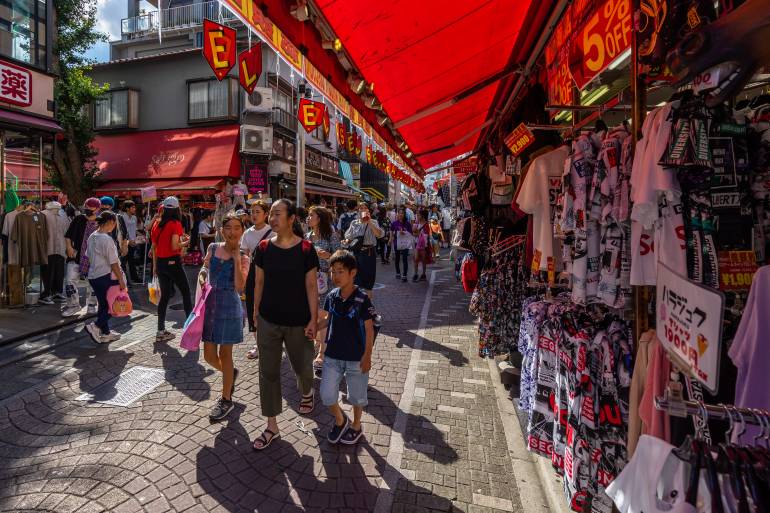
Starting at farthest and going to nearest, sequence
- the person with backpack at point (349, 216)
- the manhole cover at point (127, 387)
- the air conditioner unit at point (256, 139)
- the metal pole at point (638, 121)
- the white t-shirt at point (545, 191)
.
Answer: the air conditioner unit at point (256, 139) < the person with backpack at point (349, 216) < the manhole cover at point (127, 387) < the white t-shirt at point (545, 191) < the metal pole at point (638, 121)

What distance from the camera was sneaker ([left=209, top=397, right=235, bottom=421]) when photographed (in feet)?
13.0

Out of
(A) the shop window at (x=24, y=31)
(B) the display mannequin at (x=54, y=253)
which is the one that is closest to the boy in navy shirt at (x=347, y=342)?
(B) the display mannequin at (x=54, y=253)

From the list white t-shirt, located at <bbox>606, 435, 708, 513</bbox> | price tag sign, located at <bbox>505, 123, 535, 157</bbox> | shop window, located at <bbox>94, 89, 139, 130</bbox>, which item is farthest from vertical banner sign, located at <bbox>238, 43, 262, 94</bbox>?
shop window, located at <bbox>94, 89, 139, 130</bbox>

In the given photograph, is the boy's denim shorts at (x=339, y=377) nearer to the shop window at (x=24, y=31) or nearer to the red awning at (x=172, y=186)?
the shop window at (x=24, y=31)

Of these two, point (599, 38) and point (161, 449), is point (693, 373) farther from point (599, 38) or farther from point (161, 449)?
point (161, 449)

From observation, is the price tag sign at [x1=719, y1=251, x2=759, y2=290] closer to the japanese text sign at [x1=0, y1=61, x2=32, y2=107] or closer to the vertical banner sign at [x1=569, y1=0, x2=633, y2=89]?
the vertical banner sign at [x1=569, y1=0, x2=633, y2=89]

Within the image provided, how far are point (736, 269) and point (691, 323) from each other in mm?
499

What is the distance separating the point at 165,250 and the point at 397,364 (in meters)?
3.84

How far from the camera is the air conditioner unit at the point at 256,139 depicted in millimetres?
17547

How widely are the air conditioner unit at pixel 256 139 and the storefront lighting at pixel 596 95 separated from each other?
14.8m

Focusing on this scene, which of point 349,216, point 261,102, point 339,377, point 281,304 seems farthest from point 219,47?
point 261,102

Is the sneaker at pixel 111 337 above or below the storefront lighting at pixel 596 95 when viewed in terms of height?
below

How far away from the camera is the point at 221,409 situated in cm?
402

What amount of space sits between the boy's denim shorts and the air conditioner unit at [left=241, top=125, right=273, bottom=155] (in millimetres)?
16025
